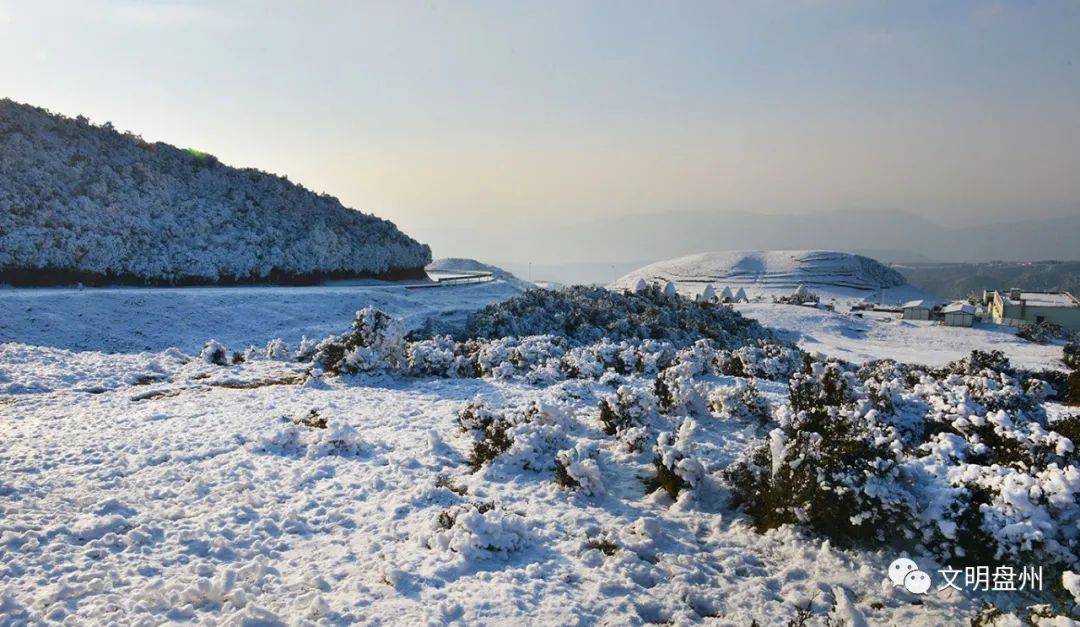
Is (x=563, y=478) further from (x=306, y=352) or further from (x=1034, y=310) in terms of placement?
(x=1034, y=310)

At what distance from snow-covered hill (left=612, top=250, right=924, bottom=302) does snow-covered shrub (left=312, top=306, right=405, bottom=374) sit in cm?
7446

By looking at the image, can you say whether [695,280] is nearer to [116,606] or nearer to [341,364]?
[341,364]

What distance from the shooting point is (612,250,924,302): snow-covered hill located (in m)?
95.3

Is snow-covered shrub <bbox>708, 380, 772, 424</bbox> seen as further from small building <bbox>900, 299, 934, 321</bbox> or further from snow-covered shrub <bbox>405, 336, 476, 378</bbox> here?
small building <bbox>900, 299, 934, 321</bbox>

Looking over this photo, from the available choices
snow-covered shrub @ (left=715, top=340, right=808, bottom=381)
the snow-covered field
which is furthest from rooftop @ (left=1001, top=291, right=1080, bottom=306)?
the snow-covered field

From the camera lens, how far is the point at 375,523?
24.4 feet

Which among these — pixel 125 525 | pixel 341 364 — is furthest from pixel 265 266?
pixel 125 525

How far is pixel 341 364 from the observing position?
1559 cm

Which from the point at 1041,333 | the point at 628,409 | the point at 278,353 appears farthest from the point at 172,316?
the point at 1041,333

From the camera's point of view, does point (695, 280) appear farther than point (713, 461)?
Yes

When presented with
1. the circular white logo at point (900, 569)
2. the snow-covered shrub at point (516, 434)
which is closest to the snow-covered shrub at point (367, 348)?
the snow-covered shrub at point (516, 434)

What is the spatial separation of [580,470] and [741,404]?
434cm

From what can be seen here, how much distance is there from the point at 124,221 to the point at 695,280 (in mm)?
90868

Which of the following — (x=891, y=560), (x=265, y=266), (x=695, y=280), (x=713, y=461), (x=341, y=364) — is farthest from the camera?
(x=695, y=280)
